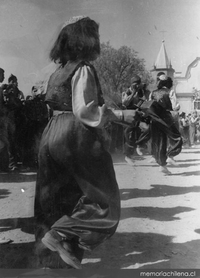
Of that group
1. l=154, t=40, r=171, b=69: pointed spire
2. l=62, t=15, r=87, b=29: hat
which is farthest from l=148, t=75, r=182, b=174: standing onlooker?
l=62, t=15, r=87, b=29: hat

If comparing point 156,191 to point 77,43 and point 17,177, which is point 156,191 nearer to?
point 17,177

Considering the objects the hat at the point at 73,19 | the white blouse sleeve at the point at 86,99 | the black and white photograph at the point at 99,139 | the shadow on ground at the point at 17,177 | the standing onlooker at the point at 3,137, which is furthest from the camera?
the standing onlooker at the point at 3,137

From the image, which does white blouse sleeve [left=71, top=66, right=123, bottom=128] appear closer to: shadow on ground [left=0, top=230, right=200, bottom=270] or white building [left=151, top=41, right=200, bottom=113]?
white building [left=151, top=41, right=200, bottom=113]

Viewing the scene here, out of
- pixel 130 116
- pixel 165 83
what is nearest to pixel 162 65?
pixel 165 83

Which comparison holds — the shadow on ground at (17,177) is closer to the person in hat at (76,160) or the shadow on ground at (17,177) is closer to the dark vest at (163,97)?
the person in hat at (76,160)

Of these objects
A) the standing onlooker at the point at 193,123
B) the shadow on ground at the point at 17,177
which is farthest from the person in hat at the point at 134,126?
the shadow on ground at the point at 17,177

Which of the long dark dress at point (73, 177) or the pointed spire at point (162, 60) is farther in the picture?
the pointed spire at point (162, 60)

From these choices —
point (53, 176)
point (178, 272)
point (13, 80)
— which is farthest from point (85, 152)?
point (178, 272)
